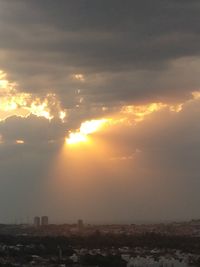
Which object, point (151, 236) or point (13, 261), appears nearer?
point (13, 261)

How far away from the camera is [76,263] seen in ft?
172

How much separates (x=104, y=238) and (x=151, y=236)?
24.5 feet

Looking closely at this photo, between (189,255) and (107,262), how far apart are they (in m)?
18.9

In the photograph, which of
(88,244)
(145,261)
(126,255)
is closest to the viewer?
(145,261)

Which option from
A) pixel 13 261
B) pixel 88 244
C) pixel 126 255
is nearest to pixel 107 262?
pixel 13 261

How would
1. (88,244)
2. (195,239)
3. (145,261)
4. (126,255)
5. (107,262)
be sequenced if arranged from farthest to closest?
(195,239) < (88,244) < (126,255) < (145,261) < (107,262)

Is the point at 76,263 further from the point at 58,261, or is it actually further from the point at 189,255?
the point at 189,255

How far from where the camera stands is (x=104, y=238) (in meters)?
88.1

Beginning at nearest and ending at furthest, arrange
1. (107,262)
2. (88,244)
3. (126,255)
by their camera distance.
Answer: (107,262) < (126,255) < (88,244)

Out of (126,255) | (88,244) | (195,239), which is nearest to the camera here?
(126,255)

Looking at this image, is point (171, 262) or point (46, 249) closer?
point (171, 262)

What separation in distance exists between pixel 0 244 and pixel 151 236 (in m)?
27.9

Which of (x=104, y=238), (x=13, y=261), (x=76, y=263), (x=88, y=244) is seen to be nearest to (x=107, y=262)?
(x=76, y=263)

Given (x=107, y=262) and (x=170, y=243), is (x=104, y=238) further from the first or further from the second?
(x=107, y=262)
